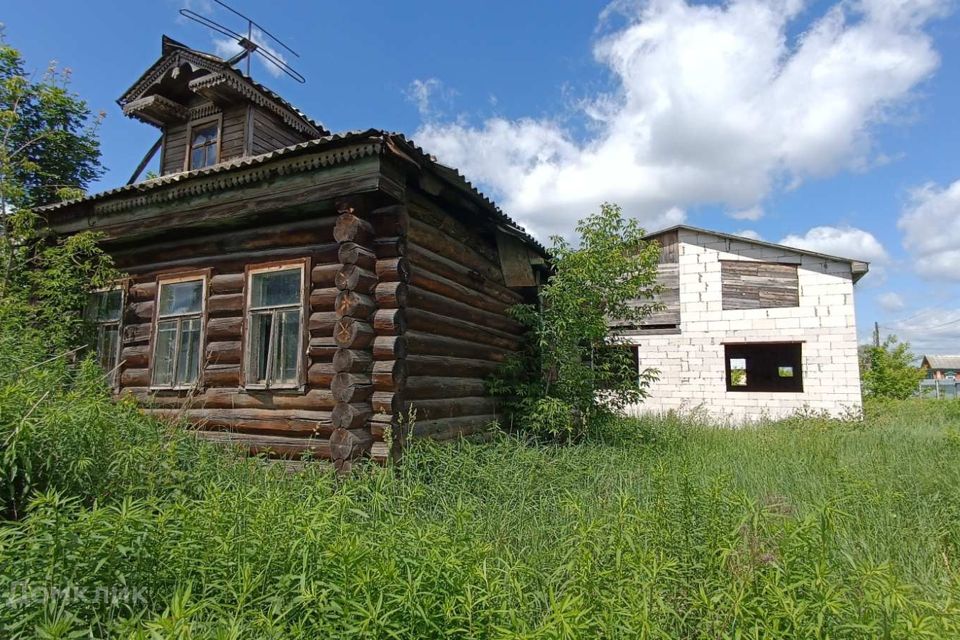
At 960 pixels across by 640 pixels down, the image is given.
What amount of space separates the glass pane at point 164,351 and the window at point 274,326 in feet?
5.74

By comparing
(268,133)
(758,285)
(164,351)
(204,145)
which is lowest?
(164,351)

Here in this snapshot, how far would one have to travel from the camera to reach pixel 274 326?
6.38 metres

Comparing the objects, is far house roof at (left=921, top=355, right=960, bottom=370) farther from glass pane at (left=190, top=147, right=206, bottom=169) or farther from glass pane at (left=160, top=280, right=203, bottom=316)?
glass pane at (left=160, top=280, right=203, bottom=316)

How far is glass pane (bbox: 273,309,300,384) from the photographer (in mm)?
6266

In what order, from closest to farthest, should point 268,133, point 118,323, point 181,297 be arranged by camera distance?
1. point 181,297
2. point 118,323
3. point 268,133

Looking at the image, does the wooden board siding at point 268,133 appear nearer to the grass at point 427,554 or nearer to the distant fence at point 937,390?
the grass at point 427,554

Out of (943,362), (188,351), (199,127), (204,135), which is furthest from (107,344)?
(943,362)

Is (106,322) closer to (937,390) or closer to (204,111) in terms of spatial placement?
(204,111)

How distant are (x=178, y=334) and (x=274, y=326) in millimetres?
2021

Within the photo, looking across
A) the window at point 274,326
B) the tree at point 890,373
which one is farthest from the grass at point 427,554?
the tree at point 890,373

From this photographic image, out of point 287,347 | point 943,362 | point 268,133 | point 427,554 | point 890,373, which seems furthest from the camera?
point 943,362

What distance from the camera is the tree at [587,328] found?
7.84 meters

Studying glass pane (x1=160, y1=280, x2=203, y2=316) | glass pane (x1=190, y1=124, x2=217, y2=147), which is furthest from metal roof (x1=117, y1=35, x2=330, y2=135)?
glass pane (x1=160, y1=280, x2=203, y2=316)

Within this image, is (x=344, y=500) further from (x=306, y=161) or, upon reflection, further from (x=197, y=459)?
(x=306, y=161)
